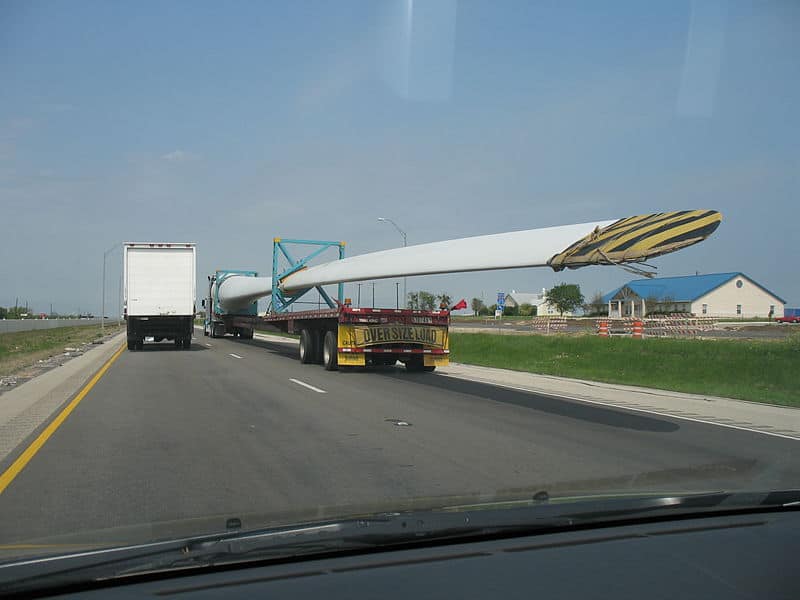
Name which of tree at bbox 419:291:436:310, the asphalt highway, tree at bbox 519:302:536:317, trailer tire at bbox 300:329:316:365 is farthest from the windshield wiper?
tree at bbox 519:302:536:317

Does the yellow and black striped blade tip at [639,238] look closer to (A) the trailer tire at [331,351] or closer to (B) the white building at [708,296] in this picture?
(A) the trailer tire at [331,351]

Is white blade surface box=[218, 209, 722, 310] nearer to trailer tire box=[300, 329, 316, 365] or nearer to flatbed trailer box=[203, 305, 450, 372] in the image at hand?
flatbed trailer box=[203, 305, 450, 372]

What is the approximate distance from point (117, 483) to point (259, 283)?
27.4 meters

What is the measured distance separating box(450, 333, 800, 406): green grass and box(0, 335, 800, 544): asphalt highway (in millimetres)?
6760

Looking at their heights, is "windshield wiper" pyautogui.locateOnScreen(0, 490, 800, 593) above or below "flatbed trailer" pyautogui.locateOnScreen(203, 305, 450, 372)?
below

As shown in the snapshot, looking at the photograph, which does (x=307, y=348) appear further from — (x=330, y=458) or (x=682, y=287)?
(x=682, y=287)

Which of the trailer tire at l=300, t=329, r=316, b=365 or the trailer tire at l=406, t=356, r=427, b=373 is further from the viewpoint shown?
the trailer tire at l=300, t=329, r=316, b=365

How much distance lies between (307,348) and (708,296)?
2719 inches

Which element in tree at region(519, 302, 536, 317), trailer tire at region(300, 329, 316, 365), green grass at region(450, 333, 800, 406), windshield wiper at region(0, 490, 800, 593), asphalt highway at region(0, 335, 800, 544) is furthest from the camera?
tree at region(519, 302, 536, 317)

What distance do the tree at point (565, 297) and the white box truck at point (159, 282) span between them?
72.3 meters

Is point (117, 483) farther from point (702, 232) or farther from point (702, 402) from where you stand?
point (702, 402)

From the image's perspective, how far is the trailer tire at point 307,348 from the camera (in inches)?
915

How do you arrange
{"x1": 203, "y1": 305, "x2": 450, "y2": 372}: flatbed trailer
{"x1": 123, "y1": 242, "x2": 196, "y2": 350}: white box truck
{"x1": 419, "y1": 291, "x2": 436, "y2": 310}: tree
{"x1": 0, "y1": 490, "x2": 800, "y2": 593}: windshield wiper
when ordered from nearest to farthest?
{"x1": 0, "y1": 490, "x2": 800, "y2": 593}: windshield wiper → {"x1": 203, "y1": 305, "x2": 450, "y2": 372}: flatbed trailer → {"x1": 123, "y1": 242, "x2": 196, "y2": 350}: white box truck → {"x1": 419, "y1": 291, "x2": 436, "y2": 310}: tree

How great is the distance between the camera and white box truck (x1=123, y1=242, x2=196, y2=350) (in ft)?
95.7
